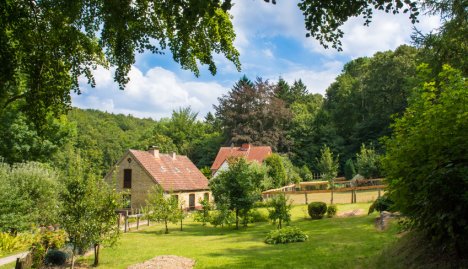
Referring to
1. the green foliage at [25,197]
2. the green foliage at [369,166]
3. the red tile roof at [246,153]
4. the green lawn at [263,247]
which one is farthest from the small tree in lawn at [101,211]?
the green foliage at [369,166]

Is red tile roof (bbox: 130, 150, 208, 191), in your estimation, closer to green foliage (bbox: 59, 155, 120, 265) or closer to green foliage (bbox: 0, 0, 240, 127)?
green foliage (bbox: 59, 155, 120, 265)

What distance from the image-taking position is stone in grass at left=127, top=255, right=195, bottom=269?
1200cm

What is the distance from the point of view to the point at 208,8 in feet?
14.1

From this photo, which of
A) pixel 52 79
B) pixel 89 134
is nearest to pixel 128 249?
pixel 52 79

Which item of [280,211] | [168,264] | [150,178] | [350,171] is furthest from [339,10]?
[350,171]

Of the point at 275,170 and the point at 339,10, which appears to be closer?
the point at 339,10

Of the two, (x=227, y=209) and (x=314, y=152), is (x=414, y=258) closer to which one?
(x=227, y=209)

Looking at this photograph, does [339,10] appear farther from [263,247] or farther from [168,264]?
[263,247]

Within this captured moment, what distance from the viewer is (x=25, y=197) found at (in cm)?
1989

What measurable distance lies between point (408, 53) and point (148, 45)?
173 ft

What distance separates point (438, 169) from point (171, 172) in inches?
1265

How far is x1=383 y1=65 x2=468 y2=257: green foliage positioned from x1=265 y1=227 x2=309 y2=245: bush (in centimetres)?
893

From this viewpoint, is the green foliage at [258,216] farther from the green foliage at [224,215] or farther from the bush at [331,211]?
the bush at [331,211]

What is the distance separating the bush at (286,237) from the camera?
16516 mm
